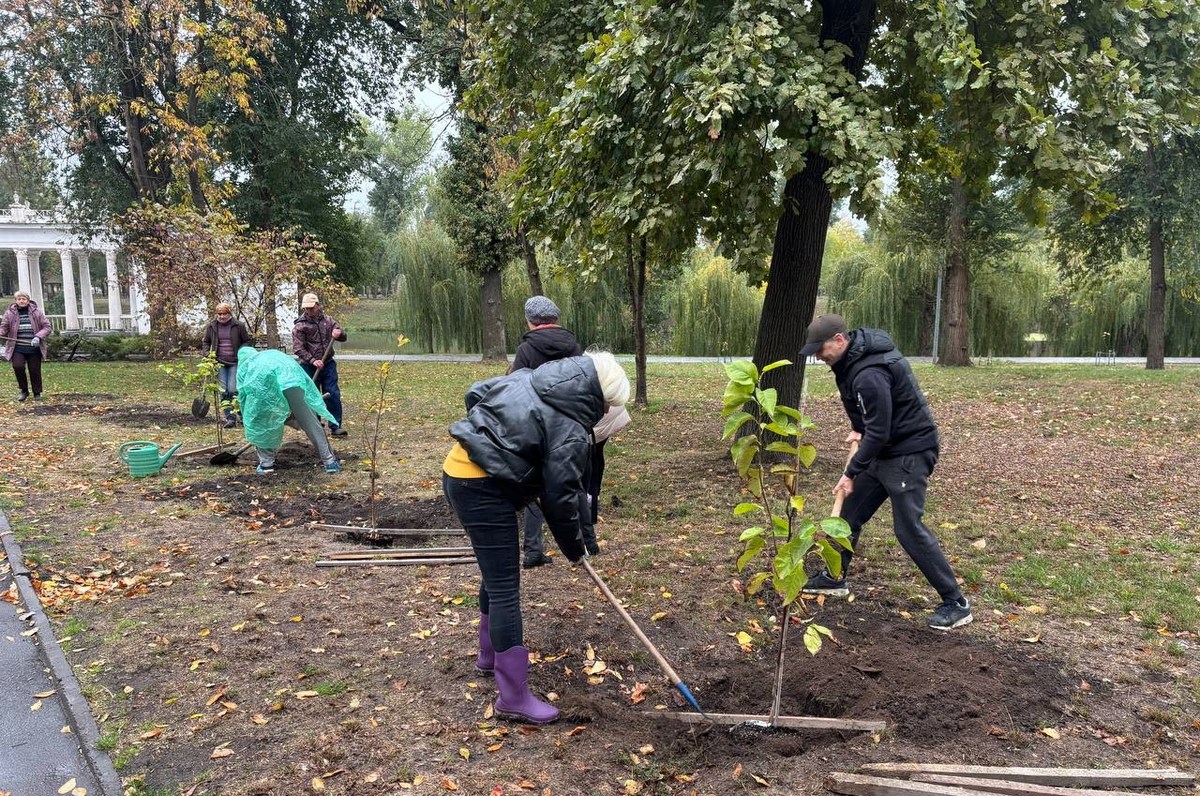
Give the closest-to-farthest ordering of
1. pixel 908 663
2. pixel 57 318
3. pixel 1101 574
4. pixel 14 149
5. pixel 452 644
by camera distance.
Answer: pixel 908 663, pixel 452 644, pixel 1101 574, pixel 14 149, pixel 57 318

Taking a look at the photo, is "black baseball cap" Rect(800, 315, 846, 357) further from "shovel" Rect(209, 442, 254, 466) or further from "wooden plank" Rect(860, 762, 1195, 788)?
"shovel" Rect(209, 442, 254, 466)

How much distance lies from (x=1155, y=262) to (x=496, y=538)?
59.9 feet

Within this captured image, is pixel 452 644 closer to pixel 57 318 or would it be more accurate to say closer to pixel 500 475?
pixel 500 475

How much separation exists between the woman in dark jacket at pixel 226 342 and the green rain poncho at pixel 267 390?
2481 millimetres

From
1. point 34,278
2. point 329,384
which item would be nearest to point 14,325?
point 329,384

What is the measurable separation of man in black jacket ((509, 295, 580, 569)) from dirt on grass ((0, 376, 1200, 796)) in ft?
0.56

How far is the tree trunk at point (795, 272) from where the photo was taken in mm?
7371

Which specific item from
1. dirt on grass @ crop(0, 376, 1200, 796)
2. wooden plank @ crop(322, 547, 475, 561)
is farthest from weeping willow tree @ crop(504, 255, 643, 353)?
wooden plank @ crop(322, 547, 475, 561)

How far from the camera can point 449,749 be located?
322 centimetres

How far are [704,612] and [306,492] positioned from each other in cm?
440

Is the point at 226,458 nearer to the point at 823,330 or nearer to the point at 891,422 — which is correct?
the point at 823,330

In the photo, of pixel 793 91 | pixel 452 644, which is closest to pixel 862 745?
pixel 452 644

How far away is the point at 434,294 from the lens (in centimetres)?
2628

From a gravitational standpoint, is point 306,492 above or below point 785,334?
below
